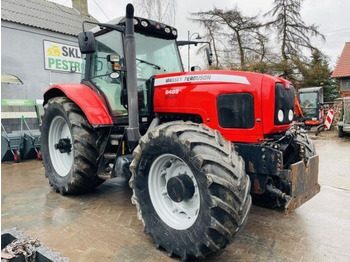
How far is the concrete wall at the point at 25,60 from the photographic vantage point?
33.6 feet

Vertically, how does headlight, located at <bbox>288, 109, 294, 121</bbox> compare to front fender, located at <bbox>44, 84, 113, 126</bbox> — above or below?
below

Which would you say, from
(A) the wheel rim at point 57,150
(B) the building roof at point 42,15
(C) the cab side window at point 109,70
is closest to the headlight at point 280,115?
(C) the cab side window at point 109,70

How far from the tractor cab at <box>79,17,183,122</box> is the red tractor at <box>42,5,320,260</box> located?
13mm

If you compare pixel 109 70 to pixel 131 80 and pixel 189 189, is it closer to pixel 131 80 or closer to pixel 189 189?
pixel 131 80

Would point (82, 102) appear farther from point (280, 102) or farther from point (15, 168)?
point (15, 168)

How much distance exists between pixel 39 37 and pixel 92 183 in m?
9.17

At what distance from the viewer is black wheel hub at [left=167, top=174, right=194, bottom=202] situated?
2.56 m

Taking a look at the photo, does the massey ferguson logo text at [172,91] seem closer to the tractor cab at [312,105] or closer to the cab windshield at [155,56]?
the cab windshield at [155,56]

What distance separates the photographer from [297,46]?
19438mm

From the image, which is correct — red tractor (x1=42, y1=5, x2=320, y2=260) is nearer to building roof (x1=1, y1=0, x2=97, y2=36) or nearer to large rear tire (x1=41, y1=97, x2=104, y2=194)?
large rear tire (x1=41, y1=97, x2=104, y2=194)

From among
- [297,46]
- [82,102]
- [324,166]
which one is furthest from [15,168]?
[297,46]

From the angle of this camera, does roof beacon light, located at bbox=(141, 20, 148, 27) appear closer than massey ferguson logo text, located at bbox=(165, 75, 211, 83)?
No

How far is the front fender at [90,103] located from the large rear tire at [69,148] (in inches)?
6.7

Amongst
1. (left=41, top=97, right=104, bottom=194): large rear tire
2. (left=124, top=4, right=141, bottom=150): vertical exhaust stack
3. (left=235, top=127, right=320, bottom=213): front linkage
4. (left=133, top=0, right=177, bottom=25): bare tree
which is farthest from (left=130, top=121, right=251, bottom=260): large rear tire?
(left=133, top=0, right=177, bottom=25): bare tree
